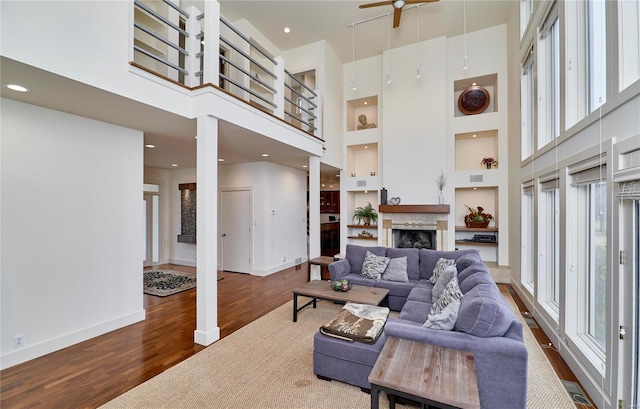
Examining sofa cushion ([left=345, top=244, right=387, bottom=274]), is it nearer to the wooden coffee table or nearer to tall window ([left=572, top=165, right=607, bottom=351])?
the wooden coffee table

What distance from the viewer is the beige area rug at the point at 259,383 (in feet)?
7.01

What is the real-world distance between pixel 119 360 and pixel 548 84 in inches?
243

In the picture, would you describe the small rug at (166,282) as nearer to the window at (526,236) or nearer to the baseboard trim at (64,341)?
the baseboard trim at (64,341)

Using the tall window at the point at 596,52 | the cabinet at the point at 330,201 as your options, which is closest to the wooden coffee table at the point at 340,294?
the tall window at the point at 596,52

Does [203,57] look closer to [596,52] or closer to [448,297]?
[448,297]

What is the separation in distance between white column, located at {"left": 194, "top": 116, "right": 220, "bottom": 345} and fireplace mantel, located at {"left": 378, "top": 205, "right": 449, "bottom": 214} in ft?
14.1

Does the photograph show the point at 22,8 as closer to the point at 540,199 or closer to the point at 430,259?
the point at 430,259

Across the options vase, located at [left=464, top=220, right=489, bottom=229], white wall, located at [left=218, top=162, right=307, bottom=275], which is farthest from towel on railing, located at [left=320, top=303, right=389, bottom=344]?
vase, located at [left=464, top=220, right=489, bottom=229]

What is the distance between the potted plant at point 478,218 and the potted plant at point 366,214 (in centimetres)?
213

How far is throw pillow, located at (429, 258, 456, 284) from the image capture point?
3.90 m

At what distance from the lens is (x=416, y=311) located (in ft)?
9.73

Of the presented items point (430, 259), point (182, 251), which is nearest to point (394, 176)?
point (430, 259)

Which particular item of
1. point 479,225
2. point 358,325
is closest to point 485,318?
point 358,325

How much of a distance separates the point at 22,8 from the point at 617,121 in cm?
451
